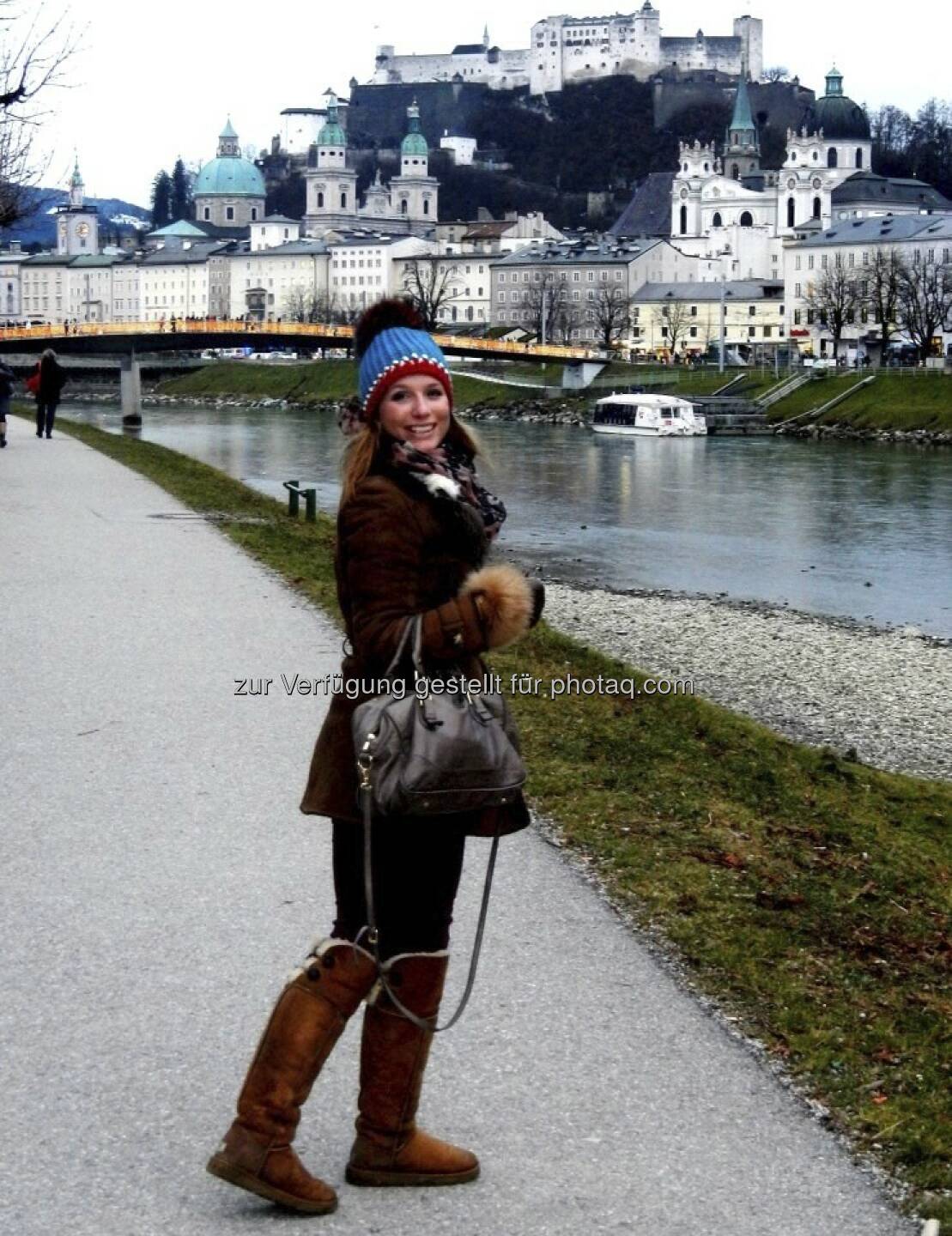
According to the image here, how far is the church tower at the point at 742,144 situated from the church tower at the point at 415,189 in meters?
29.7

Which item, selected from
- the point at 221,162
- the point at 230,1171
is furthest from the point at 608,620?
the point at 221,162

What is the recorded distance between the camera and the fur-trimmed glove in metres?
3.83

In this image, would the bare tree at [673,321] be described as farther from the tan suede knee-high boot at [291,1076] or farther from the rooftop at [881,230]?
the tan suede knee-high boot at [291,1076]

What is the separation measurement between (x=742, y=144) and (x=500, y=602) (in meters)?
161

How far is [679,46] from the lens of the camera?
193 m

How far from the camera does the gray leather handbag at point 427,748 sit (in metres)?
3.70

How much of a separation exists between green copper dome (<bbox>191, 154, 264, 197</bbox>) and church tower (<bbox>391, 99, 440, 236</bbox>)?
1574cm

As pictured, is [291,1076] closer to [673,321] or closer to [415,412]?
[415,412]

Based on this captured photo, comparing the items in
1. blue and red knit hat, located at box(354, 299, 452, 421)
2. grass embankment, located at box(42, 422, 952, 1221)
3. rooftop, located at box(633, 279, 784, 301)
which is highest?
rooftop, located at box(633, 279, 784, 301)

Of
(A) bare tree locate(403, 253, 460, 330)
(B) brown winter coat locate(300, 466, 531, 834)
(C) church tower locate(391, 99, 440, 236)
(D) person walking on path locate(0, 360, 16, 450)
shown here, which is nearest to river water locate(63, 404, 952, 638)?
(B) brown winter coat locate(300, 466, 531, 834)

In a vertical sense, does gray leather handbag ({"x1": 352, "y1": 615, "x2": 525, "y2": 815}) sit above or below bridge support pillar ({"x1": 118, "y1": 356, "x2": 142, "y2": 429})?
above

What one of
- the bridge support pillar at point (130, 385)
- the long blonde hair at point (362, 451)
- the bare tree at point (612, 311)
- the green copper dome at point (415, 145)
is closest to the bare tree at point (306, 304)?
the bare tree at point (612, 311)

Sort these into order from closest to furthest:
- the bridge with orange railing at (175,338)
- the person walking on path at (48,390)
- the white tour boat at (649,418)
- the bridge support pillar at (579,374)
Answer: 1. the person walking on path at (48,390)
2. the bridge with orange railing at (175,338)
3. the white tour boat at (649,418)
4. the bridge support pillar at (579,374)

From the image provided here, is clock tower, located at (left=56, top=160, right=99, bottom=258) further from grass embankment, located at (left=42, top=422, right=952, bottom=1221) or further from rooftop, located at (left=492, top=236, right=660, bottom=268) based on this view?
grass embankment, located at (left=42, top=422, right=952, bottom=1221)
